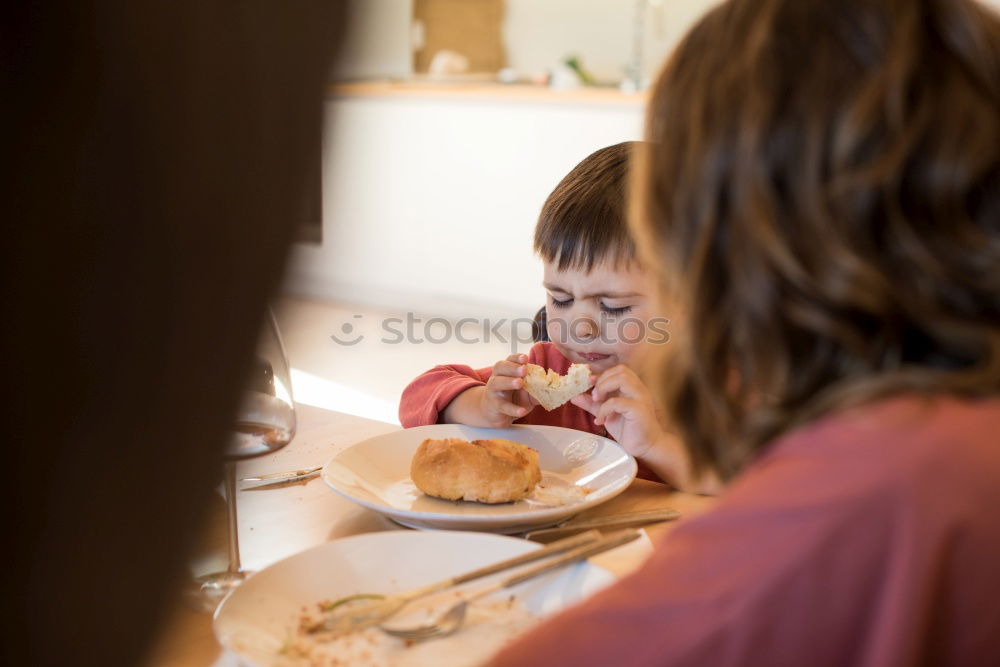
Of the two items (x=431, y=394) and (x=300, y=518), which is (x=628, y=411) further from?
(x=300, y=518)

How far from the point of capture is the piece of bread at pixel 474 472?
1.28 meters

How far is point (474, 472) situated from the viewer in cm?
128

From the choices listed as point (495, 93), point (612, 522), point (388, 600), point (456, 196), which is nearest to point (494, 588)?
point (388, 600)

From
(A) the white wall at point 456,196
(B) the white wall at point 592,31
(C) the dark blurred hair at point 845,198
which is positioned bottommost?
(A) the white wall at point 456,196

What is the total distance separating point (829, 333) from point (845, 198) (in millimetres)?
90

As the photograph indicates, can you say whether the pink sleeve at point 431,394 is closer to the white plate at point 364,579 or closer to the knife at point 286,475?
the knife at point 286,475

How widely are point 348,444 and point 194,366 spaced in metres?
1.40

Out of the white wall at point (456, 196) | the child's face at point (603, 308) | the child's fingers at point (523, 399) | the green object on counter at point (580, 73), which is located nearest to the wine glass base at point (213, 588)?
the child's fingers at point (523, 399)

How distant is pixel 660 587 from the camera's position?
0.56 m

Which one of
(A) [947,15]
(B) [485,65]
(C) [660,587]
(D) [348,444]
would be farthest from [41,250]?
(B) [485,65]

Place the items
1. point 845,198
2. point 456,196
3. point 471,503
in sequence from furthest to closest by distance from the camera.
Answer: point 456,196, point 471,503, point 845,198

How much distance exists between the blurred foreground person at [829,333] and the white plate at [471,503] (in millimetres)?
503

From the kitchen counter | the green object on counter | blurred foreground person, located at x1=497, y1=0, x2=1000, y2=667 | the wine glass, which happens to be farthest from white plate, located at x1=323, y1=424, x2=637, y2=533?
the green object on counter

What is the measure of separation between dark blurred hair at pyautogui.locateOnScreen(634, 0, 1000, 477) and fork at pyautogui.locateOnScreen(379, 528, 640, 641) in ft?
1.18
